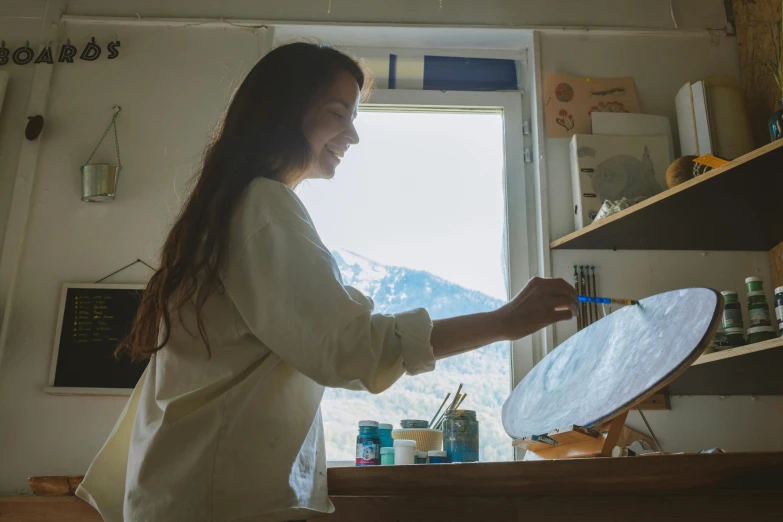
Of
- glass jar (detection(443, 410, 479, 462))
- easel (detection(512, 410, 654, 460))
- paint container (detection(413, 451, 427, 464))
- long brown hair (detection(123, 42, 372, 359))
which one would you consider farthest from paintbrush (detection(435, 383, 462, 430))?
long brown hair (detection(123, 42, 372, 359))

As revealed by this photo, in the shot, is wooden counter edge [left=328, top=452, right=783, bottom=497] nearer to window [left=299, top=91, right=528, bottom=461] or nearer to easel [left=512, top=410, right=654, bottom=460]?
easel [left=512, top=410, right=654, bottom=460]

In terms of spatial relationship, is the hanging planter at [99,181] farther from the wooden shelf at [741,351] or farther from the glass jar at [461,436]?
the wooden shelf at [741,351]

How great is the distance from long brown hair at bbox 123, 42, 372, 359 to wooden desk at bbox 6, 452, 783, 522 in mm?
415

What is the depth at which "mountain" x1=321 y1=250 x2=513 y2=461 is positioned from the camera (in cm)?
218

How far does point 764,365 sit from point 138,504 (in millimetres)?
1534

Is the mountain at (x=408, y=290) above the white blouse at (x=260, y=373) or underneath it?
above

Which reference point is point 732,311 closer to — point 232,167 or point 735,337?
point 735,337

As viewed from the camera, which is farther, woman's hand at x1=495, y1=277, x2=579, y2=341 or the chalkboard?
the chalkboard

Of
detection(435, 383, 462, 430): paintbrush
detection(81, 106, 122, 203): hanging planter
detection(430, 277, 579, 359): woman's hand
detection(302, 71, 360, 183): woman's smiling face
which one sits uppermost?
detection(81, 106, 122, 203): hanging planter

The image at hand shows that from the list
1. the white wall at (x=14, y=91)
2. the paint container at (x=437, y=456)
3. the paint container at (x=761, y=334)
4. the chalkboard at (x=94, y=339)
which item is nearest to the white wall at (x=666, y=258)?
the paint container at (x=761, y=334)

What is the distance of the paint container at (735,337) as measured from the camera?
1.84 meters

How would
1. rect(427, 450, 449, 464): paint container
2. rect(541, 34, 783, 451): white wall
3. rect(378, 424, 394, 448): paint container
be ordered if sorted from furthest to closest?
rect(541, 34, 783, 451): white wall, rect(378, 424, 394, 448): paint container, rect(427, 450, 449, 464): paint container

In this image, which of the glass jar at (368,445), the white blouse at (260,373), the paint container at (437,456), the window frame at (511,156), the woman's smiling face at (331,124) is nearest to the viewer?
the white blouse at (260,373)

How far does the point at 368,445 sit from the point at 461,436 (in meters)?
0.29
